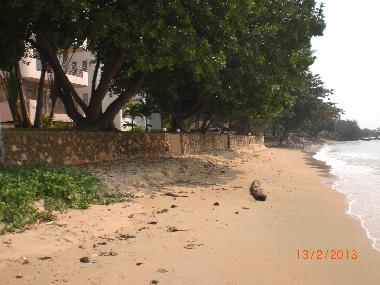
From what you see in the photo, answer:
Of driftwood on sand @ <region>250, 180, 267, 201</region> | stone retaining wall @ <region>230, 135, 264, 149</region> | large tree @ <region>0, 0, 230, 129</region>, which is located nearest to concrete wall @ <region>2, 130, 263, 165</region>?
large tree @ <region>0, 0, 230, 129</region>

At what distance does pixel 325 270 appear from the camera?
6.34 metres

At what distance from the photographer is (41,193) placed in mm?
8961

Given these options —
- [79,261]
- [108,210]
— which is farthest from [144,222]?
[79,261]

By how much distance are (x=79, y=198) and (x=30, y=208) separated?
1538 mm

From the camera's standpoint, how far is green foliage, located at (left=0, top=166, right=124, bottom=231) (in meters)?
7.73

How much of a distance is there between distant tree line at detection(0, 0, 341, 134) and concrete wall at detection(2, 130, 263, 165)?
124 cm

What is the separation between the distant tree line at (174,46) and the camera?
1321 cm

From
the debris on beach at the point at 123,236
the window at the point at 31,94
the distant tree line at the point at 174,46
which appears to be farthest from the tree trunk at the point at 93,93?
the window at the point at 31,94

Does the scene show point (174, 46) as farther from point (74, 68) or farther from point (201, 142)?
point (74, 68)

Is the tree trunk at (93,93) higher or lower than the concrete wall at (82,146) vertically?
higher

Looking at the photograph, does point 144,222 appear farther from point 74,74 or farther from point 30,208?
point 74,74

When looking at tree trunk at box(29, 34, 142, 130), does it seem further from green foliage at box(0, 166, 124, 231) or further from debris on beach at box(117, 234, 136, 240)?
debris on beach at box(117, 234, 136, 240)
